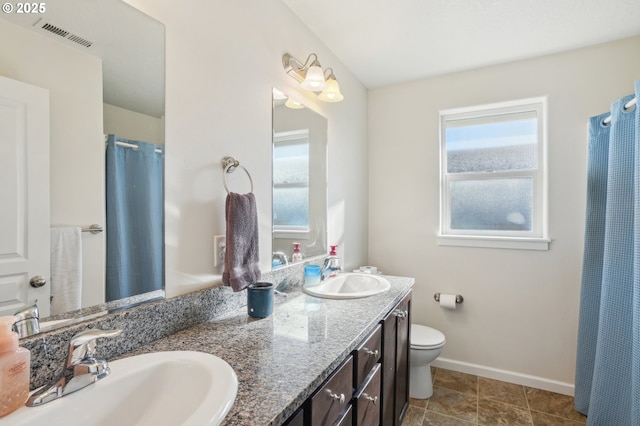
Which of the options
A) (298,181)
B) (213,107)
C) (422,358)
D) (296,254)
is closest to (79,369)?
(213,107)

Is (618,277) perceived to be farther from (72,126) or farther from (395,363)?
(72,126)

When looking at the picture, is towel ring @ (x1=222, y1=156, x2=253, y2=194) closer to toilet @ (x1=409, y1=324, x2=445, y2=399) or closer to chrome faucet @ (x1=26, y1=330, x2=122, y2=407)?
chrome faucet @ (x1=26, y1=330, x2=122, y2=407)

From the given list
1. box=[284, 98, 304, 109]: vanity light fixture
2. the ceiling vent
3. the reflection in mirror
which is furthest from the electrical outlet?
box=[284, 98, 304, 109]: vanity light fixture

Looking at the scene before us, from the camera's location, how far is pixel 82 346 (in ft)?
2.30

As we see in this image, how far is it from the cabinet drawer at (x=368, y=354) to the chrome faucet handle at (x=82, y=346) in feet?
2.44

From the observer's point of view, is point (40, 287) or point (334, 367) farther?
point (334, 367)

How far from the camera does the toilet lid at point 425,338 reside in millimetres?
1986

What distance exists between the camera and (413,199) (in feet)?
8.41

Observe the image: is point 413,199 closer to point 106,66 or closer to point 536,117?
point 536,117

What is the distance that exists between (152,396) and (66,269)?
1.25ft

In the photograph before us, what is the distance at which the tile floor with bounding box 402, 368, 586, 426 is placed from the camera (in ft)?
6.09

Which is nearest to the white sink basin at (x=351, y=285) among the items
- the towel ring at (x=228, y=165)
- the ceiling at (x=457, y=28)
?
the towel ring at (x=228, y=165)

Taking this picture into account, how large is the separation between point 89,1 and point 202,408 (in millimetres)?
1067

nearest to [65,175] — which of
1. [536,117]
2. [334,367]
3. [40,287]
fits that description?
[40,287]
